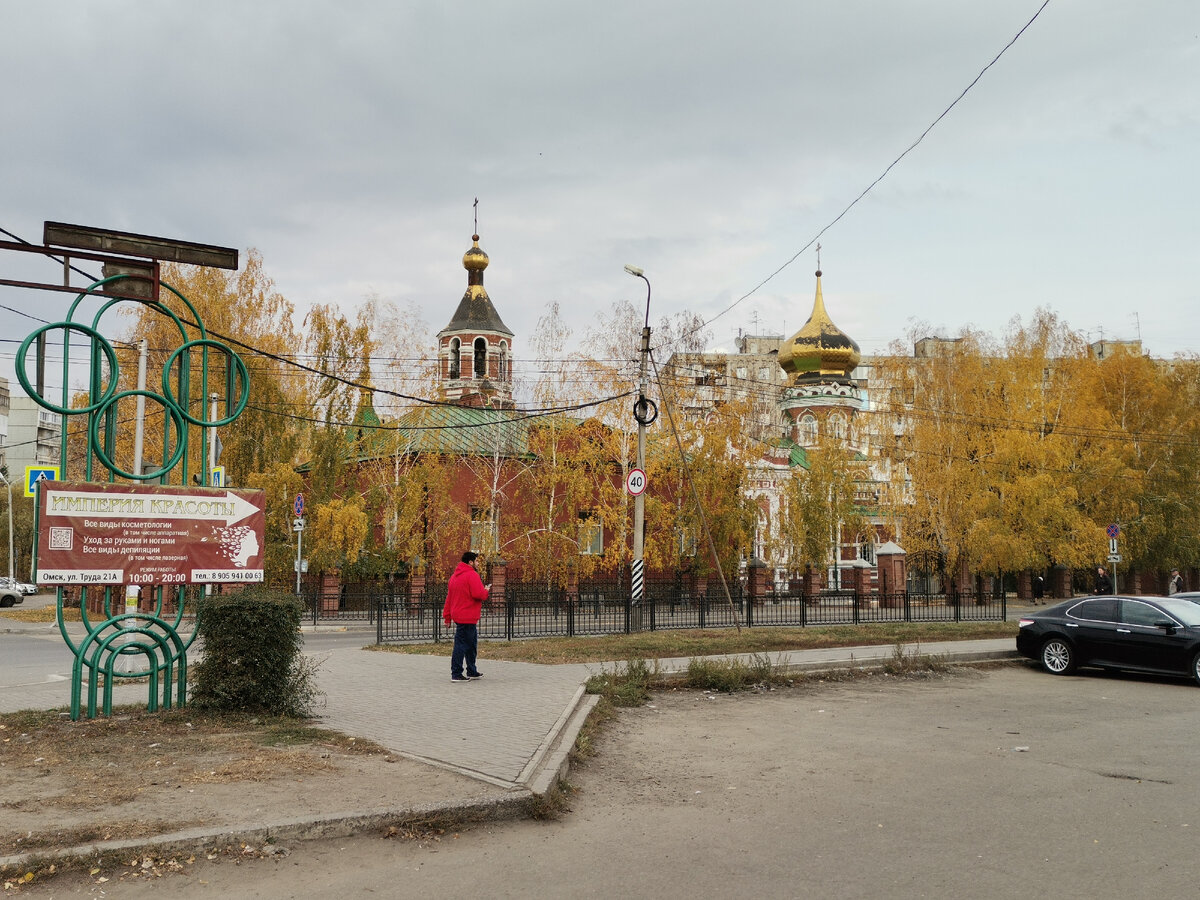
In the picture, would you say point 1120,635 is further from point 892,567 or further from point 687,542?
point 687,542

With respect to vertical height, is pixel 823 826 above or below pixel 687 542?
below

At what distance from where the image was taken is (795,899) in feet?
17.1

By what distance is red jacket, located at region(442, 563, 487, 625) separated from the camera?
43.4ft

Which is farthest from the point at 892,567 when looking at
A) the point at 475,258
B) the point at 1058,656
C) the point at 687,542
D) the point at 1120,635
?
the point at 475,258

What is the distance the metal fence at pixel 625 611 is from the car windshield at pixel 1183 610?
9265 millimetres

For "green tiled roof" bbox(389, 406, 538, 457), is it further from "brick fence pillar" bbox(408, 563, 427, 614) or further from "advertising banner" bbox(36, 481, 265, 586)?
"advertising banner" bbox(36, 481, 265, 586)

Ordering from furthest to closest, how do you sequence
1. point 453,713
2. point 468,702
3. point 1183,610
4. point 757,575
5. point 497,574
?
1. point 757,575
2. point 497,574
3. point 1183,610
4. point 468,702
5. point 453,713

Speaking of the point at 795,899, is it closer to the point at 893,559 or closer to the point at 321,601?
the point at 321,601

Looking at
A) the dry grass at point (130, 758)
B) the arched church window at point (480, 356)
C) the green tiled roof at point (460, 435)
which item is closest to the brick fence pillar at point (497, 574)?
the green tiled roof at point (460, 435)

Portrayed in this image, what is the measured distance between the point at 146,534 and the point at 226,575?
887 mm

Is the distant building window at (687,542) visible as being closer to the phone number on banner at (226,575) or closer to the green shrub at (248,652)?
the phone number on banner at (226,575)

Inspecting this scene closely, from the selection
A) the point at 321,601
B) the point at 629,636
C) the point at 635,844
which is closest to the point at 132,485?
the point at 635,844

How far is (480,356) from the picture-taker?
53.8 metres

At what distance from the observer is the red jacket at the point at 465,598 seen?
43.4 feet
